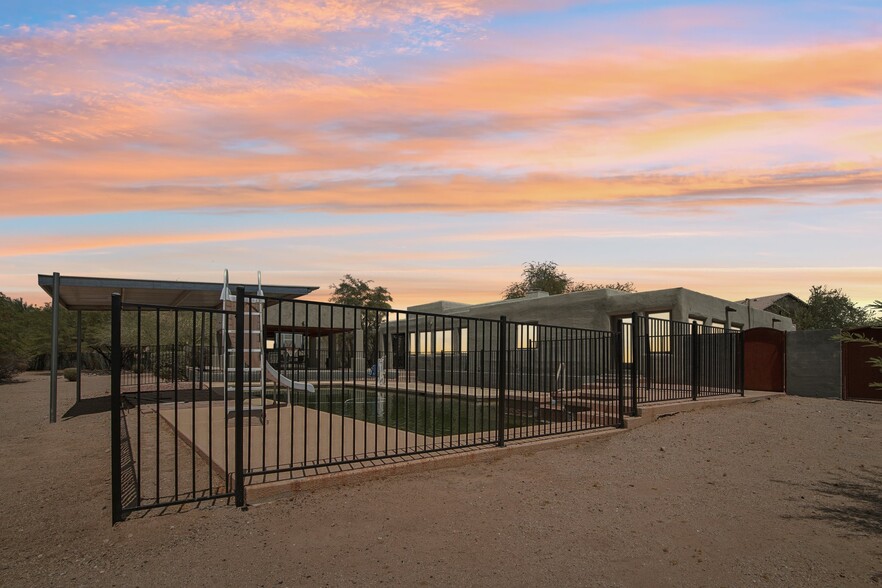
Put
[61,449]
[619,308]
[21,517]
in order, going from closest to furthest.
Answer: [21,517]
[61,449]
[619,308]

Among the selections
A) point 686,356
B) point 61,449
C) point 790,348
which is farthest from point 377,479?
point 790,348

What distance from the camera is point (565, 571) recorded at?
4.30 metres

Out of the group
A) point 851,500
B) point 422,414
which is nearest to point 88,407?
point 422,414

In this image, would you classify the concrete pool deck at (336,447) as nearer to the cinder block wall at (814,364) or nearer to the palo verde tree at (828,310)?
the cinder block wall at (814,364)

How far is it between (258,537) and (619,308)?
1730 centimetres

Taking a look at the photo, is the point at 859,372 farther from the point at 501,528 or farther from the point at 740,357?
the point at 501,528

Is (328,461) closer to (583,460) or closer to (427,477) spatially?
(427,477)

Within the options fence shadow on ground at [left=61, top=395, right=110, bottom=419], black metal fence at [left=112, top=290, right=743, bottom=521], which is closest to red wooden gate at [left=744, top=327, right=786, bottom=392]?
black metal fence at [left=112, top=290, right=743, bottom=521]

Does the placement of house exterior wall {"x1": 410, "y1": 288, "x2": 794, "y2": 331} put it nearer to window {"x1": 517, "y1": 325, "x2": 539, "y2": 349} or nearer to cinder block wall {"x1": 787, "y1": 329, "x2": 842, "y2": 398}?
cinder block wall {"x1": 787, "y1": 329, "x2": 842, "y2": 398}

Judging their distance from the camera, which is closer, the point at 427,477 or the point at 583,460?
the point at 427,477

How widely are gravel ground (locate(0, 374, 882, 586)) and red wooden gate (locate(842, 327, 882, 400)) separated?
783 centimetres

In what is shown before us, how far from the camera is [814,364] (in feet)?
52.2

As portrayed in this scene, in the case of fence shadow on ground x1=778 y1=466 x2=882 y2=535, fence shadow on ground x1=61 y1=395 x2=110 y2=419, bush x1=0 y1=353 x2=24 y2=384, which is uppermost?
fence shadow on ground x1=778 y1=466 x2=882 y2=535

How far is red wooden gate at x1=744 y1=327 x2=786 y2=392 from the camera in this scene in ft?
54.5
